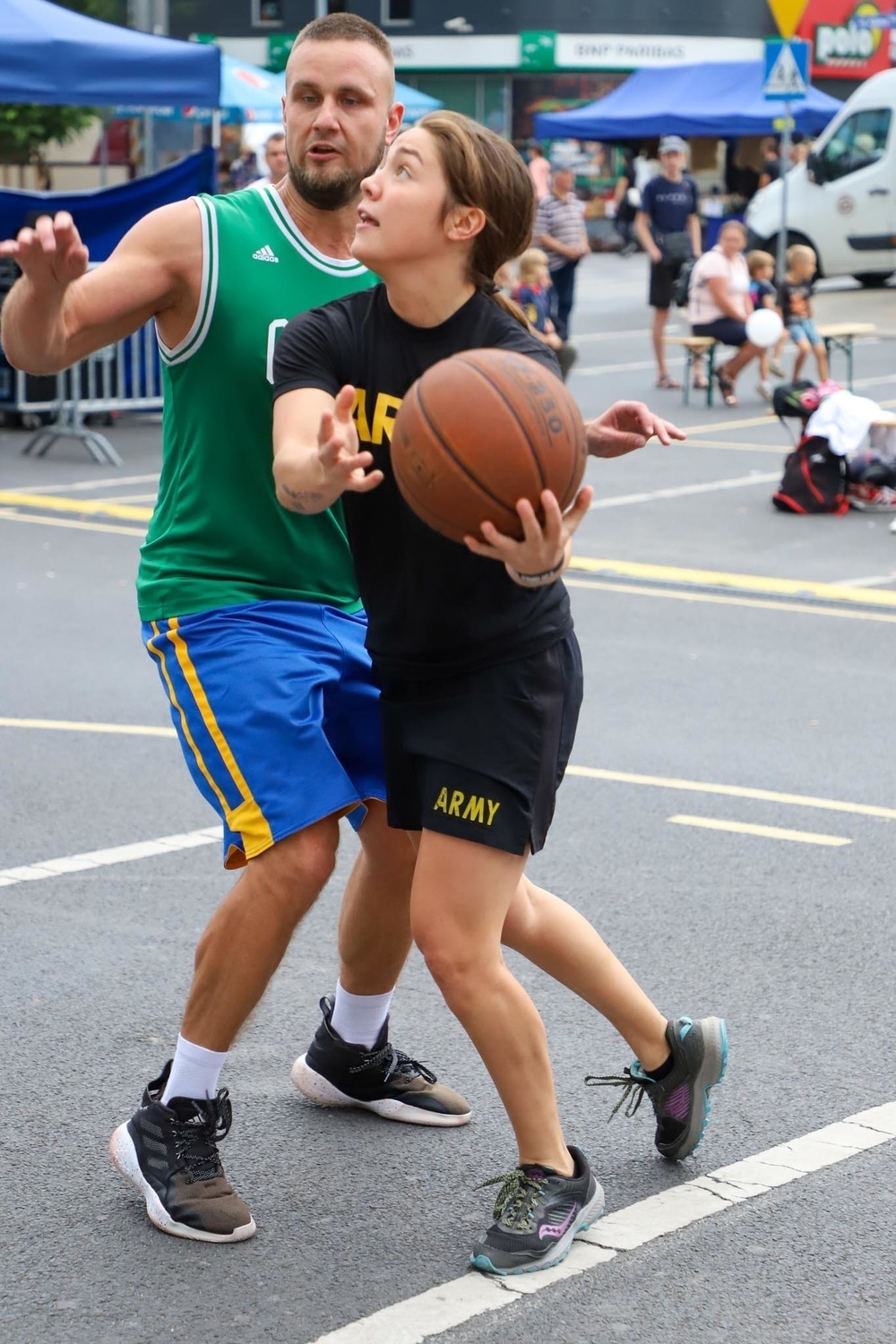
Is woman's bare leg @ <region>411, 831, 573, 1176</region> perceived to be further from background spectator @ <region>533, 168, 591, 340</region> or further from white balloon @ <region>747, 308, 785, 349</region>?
background spectator @ <region>533, 168, 591, 340</region>

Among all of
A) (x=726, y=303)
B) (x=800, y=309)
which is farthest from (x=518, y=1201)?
(x=800, y=309)

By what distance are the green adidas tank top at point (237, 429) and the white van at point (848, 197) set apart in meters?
27.2

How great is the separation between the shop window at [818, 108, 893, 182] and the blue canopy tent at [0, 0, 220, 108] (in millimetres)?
16825

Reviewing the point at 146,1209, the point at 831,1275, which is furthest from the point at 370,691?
the point at 831,1275

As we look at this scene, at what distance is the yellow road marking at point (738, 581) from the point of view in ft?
35.1

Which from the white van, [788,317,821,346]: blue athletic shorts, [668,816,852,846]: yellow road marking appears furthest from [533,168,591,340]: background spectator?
[668,816,852,846]: yellow road marking

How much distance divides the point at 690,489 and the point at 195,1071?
11145 millimetres

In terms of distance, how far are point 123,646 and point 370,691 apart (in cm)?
548

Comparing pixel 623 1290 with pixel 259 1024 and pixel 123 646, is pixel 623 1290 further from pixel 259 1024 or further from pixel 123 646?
pixel 123 646

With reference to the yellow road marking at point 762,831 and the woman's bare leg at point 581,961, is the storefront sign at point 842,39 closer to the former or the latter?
the yellow road marking at point 762,831

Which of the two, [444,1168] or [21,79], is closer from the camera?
[444,1168]

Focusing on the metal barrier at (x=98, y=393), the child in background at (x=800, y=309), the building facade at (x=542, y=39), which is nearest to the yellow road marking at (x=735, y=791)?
the metal barrier at (x=98, y=393)

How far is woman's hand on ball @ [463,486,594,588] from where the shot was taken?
123 inches

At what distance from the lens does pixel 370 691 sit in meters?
3.97
